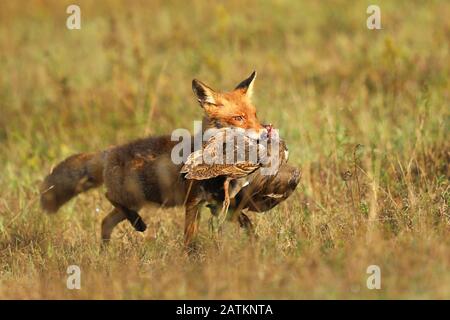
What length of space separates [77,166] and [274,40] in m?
6.91

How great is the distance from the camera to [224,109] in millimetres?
7055

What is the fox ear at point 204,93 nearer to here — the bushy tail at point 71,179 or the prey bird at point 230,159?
the prey bird at point 230,159

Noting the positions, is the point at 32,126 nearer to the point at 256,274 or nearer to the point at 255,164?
the point at 255,164

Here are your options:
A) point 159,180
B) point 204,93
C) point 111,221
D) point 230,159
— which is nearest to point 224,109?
point 204,93

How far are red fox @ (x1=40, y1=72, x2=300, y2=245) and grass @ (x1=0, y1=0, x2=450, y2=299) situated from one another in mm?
224

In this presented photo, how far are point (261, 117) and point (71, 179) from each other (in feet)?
11.7

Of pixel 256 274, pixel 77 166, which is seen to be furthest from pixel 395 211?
pixel 77 166

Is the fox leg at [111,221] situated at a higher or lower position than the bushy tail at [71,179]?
lower

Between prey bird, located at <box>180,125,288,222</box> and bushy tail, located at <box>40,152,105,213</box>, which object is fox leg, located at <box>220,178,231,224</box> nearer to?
prey bird, located at <box>180,125,288,222</box>

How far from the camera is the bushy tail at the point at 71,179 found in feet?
25.3

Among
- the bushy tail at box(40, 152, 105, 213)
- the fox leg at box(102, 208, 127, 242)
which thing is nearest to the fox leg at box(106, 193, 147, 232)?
the fox leg at box(102, 208, 127, 242)

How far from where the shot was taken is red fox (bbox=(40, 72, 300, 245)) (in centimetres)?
646

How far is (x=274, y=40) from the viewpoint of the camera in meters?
13.9

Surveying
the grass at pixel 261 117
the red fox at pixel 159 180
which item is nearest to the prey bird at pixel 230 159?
the red fox at pixel 159 180
